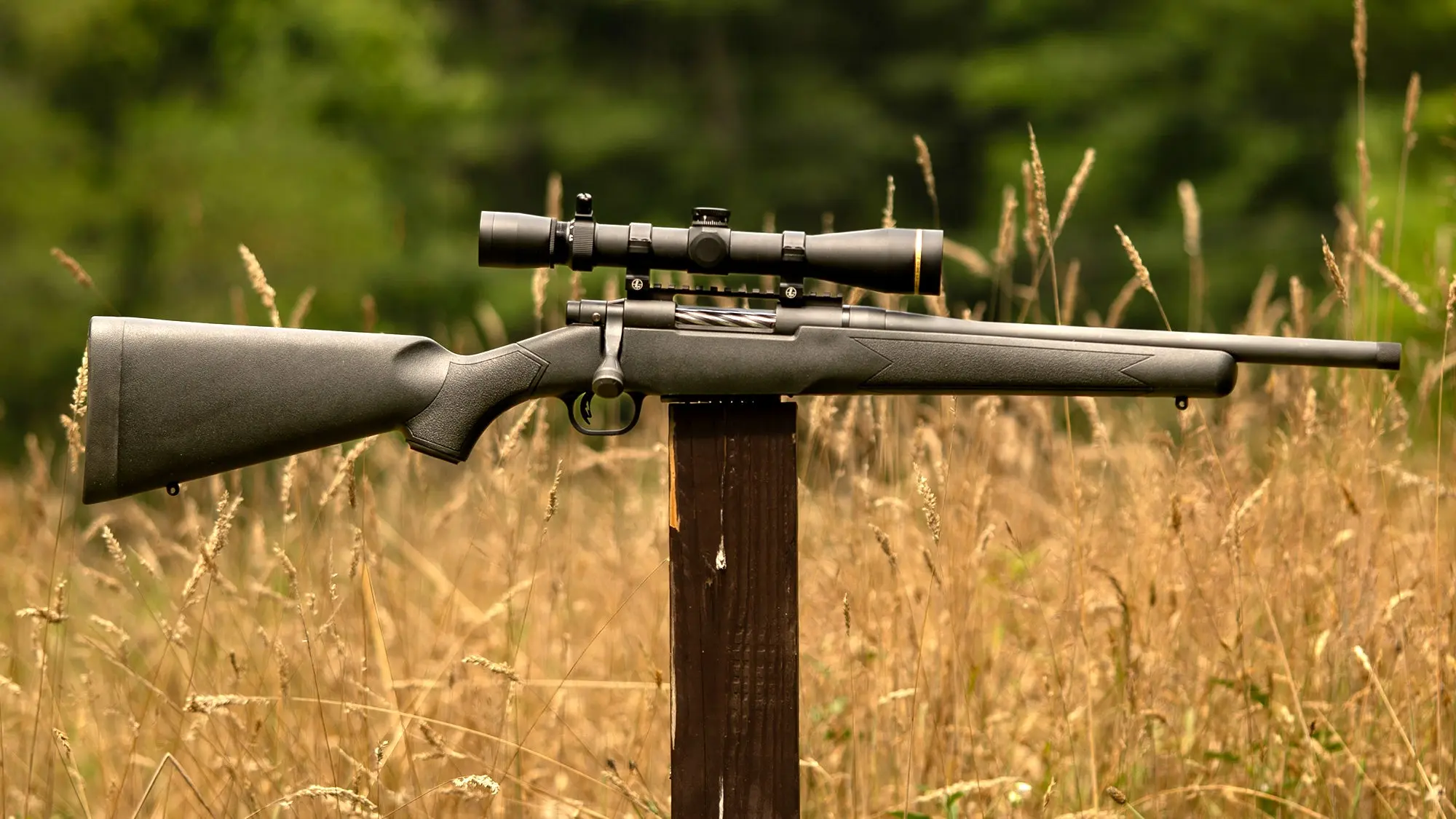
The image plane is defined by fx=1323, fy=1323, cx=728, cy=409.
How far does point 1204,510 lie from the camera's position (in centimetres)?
343

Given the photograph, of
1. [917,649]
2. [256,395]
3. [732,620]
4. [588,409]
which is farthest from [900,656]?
[256,395]

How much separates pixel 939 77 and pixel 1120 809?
16.0 meters

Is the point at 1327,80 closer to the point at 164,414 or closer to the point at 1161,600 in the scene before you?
the point at 1161,600

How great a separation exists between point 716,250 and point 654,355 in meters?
0.22

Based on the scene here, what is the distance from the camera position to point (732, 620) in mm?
2365

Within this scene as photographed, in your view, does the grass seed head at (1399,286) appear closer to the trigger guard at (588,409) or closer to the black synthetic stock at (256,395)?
the trigger guard at (588,409)

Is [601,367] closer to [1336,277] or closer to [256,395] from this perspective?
[256,395]

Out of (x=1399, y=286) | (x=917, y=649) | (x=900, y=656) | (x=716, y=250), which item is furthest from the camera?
(x=900, y=656)

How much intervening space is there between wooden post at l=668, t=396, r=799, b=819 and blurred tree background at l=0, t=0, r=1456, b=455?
7697 mm

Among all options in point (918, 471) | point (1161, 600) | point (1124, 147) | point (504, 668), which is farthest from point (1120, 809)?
point (1124, 147)

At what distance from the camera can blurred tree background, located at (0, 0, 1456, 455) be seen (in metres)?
12.3

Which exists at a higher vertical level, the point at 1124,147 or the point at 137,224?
the point at 1124,147

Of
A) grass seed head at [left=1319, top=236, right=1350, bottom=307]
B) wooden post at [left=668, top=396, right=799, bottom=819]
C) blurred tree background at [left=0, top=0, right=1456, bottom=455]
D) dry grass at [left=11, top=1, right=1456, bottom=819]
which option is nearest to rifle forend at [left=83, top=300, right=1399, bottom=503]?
wooden post at [left=668, top=396, right=799, bottom=819]

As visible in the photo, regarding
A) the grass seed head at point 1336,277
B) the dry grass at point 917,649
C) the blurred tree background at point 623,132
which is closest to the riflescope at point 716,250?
the dry grass at point 917,649
